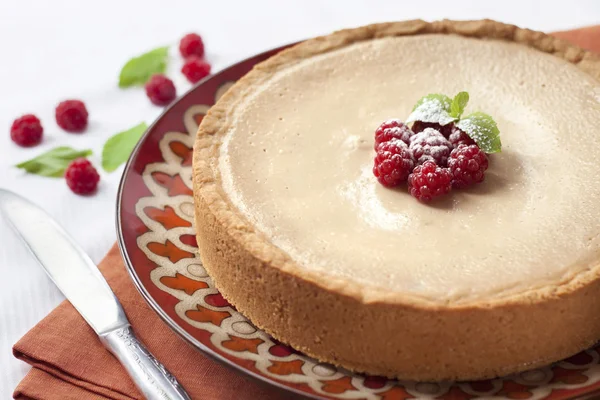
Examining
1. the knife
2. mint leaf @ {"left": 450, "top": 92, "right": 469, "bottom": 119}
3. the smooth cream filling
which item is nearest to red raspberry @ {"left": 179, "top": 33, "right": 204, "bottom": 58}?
the smooth cream filling

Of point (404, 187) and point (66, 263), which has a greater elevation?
point (404, 187)

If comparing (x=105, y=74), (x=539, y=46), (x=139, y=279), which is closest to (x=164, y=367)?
(x=139, y=279)

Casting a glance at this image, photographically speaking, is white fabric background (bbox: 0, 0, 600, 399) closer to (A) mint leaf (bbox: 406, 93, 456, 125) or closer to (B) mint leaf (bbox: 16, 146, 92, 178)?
(B) mint leaf (bbox: 16, 146, 92, 178)

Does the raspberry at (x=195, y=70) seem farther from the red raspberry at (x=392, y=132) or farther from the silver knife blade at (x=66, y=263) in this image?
the red raspberry at (x=392, y=132)

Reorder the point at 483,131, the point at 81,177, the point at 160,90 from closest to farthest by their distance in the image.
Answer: the point at 483,131 < the point at 81,177 < the point at 160,90

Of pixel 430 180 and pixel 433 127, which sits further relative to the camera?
pixel 433 127

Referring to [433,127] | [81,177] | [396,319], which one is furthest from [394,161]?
[81,177]

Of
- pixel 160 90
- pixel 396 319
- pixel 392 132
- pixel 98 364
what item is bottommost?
pixel 98 364

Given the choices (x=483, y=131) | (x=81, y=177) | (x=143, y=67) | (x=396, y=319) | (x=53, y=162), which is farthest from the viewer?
(x=143, y=67)

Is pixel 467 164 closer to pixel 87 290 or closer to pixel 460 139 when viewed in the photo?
pixel 460 139
